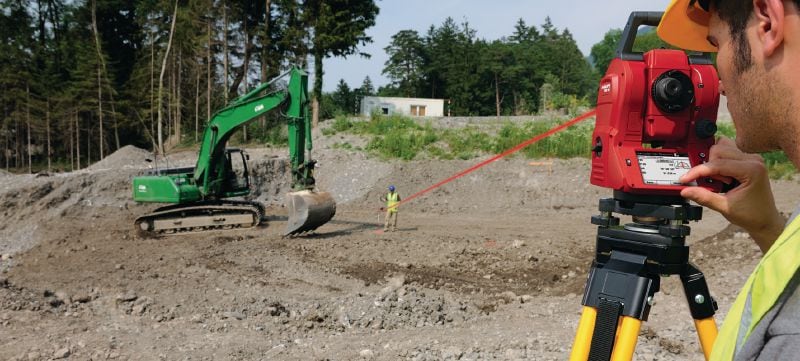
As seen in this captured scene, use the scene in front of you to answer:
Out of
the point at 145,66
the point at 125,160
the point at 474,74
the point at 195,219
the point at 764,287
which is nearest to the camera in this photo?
the point at 764,287

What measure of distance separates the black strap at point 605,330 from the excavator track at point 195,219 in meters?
12.2

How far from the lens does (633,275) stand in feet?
5.47

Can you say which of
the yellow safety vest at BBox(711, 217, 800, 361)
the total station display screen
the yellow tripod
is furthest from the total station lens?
the yellow safety vest at BBox(711, 217, 800, 361)

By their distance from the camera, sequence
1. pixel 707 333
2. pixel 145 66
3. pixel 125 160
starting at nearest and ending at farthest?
pixel 707 333, pixel 125 160, pixel 145 66

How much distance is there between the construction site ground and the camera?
518 centimetres

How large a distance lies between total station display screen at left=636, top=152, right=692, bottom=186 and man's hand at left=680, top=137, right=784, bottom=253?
0.71 ft

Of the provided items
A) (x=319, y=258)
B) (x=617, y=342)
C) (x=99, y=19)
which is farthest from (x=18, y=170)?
(x=617, y=342)

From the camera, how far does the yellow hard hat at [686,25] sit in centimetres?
126

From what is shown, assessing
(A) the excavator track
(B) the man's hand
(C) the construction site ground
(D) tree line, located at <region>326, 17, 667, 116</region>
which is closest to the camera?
(B) the man's hand

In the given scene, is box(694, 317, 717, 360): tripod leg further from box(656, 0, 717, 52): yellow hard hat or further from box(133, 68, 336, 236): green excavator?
box(133, 68, 336, 236): green excavator

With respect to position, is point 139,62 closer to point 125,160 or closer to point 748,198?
point 125,160

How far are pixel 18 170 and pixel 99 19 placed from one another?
1240 cm

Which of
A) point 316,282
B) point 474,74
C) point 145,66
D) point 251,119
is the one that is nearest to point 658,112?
point 316,282

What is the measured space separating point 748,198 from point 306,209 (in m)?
10.1
